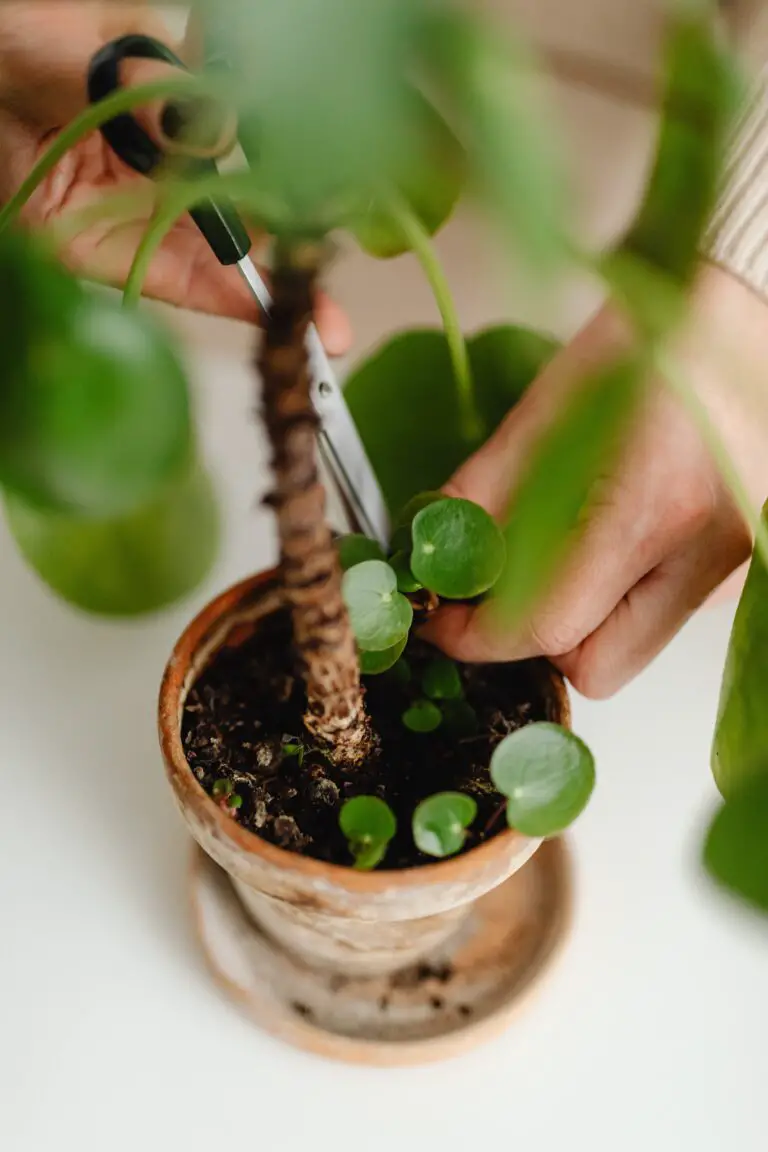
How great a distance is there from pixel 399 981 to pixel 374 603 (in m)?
0.24

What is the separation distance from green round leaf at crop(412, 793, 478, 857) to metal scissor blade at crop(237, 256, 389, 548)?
0.14m

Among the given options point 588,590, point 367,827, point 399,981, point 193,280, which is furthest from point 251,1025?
point 193,280

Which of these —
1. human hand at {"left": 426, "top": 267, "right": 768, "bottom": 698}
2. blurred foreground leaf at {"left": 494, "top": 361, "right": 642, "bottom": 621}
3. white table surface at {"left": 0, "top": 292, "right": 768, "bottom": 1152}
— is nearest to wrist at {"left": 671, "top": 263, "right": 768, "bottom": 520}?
human hand at {"left": 426, "top": 267, "right": 768, "bottom": 698}

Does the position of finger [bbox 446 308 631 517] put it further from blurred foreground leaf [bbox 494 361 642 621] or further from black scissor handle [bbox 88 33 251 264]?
blurred foreground leaf [bbox 494 361 642 621]

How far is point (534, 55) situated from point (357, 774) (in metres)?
0.33

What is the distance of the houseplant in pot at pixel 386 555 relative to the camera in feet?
0.45

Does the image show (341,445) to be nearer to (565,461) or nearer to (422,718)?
(422,718)

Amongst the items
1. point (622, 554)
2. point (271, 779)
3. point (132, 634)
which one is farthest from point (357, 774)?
point (132, 634)

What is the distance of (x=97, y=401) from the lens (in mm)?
195

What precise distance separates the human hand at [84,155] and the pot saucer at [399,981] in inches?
12.2

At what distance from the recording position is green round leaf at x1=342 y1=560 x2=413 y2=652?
39 cm

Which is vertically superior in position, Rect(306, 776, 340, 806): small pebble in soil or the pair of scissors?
the pair of scissors

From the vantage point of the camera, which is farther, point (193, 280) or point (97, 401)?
point (193, 280)

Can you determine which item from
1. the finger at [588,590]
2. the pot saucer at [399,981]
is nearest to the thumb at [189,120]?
the finger at [588,590]
